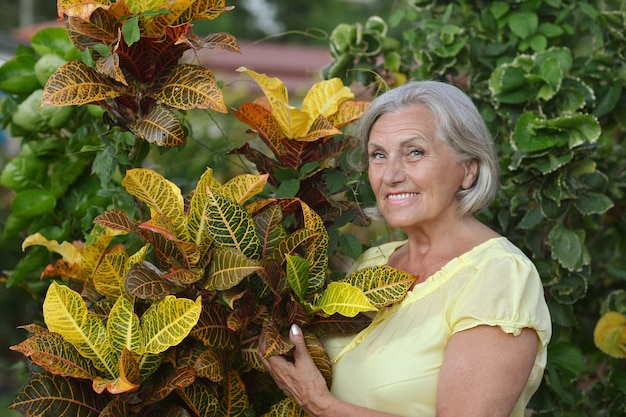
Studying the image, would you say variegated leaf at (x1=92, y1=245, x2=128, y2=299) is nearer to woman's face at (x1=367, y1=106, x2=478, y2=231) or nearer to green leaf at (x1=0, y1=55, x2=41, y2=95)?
woman's face at (x1=367, y1=106, x2=478, y2=231)

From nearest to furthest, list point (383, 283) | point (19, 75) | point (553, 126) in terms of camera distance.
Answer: point (383, 283) → point (553, 126) → point (19, 75)

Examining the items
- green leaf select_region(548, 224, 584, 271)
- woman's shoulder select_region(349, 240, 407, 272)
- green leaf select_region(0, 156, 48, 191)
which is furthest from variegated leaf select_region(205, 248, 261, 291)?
green leaf select_region(548, 224, 584, 271)

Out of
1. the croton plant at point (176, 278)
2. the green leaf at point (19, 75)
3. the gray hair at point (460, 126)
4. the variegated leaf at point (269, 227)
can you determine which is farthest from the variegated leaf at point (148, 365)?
the green leaf at point (19, 75)

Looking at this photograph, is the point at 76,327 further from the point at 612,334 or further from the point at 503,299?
the point at 612,334

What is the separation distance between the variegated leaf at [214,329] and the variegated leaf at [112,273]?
229 mm

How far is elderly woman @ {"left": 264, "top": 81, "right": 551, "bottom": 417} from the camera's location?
1565 mm

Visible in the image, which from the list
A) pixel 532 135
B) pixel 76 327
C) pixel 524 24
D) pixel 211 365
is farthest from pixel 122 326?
pixel 524 24

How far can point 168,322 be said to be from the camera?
161 cm

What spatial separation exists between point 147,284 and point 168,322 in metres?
0.09

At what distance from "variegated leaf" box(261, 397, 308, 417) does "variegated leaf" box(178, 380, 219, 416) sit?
15cm

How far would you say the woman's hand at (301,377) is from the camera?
170 cm

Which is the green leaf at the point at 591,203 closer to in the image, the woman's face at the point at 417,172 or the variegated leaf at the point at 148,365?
the woman's face at the point at 417,172

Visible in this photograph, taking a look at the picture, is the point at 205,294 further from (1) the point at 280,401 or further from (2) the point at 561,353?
(2) the point at 561,353

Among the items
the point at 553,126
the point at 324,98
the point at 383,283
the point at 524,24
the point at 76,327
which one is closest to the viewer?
the point at 76,327
